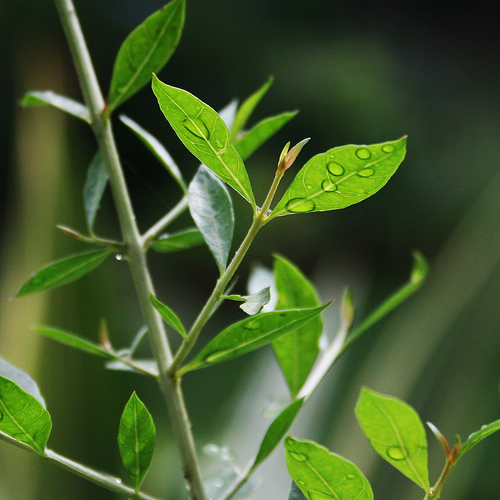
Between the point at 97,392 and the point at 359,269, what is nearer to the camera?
the point at 97,392

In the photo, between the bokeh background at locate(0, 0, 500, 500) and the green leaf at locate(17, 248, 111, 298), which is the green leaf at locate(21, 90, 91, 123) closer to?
the green leaf at locate(17, 248, 111, 298)

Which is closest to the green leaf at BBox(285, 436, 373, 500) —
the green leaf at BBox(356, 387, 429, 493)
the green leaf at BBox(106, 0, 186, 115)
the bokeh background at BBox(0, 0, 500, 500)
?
the green leaf at BBox(356, 387, 429, 493)

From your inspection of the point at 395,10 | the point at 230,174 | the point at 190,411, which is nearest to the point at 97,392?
the point at 190,411

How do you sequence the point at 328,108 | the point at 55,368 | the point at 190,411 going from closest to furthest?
the point at 55,368
the point at 190,411
the point at 328,108

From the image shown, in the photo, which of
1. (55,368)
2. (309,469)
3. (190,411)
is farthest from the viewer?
(190,411)

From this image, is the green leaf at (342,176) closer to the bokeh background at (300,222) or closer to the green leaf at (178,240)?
the green leaf at (178,240)

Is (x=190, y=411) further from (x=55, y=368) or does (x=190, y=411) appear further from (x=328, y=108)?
(x=328, y=108)
